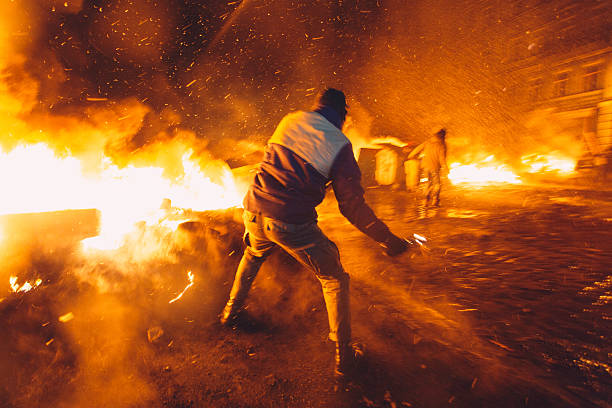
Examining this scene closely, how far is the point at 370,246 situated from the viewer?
4727 mm

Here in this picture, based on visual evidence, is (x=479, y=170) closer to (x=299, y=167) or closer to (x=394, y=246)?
(x=394, y=246)

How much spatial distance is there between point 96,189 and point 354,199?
7.36 metres

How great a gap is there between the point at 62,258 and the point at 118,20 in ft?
22.7

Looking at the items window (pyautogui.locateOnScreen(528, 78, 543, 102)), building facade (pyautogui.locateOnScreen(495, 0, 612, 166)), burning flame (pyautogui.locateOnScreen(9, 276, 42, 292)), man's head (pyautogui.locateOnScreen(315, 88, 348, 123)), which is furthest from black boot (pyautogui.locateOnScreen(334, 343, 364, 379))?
window (pyautogui.locateOnScreen(528, 78, 543, 102))

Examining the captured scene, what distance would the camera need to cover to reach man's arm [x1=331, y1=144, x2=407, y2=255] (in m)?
1.83

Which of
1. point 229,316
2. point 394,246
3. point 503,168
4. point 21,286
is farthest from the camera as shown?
point 503,168

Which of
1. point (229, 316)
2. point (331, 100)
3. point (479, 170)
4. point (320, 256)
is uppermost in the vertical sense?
point (479, 170)

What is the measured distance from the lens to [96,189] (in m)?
7.02

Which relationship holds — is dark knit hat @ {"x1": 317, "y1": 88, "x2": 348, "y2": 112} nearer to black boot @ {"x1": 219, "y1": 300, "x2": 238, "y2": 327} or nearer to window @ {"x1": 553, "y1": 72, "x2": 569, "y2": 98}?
black boot @ {"x1": 219, "y1": 300, "x2": 238, "y2": 327}

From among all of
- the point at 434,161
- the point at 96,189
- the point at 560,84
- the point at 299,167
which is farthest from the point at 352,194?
the point at 560,84

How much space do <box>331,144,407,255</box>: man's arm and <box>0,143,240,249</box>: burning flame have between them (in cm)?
318

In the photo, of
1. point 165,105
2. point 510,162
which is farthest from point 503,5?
point 165,105

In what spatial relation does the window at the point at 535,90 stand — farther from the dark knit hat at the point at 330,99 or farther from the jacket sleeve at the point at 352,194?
the jacket sleeve at the point at 352,194

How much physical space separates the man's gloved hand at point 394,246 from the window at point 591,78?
21.0m
